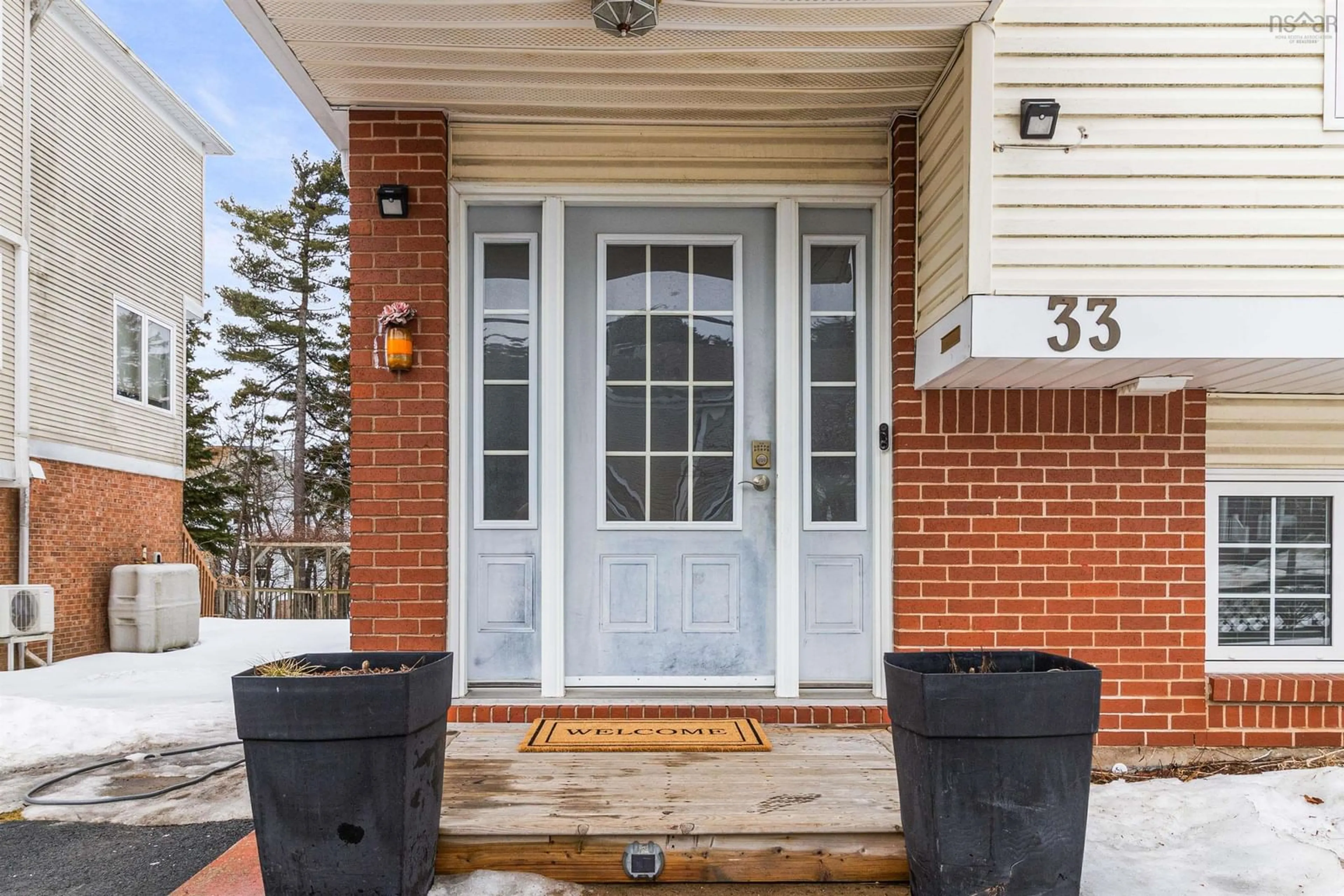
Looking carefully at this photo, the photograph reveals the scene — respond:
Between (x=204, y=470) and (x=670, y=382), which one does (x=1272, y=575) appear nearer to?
(x=670, y=382)

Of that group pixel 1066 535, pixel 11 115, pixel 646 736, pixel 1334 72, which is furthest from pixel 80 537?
pixel 1334 72

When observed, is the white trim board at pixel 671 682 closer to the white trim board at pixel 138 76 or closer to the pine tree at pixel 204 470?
the white trim board at pixel 138 76

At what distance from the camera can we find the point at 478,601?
3.39 metres

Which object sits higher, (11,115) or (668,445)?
(11,115)

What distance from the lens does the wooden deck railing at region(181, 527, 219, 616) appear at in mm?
10219

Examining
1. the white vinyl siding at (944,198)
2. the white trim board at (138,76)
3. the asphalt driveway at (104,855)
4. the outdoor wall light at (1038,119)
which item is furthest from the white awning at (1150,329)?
the white trim board at (138,76)

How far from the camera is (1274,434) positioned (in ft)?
11.0

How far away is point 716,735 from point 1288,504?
8.30 feet

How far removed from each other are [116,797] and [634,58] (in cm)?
329

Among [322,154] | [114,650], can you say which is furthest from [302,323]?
[114,650]

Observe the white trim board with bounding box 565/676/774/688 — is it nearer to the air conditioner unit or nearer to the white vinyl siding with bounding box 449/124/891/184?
the white vinyl siding with bounding box 449/124/891/184

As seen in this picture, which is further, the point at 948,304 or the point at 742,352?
the point at 742,352

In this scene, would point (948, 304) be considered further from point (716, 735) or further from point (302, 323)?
point (302, 323)

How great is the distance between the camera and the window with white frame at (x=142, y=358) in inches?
344
